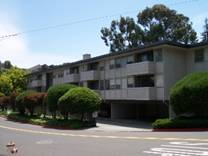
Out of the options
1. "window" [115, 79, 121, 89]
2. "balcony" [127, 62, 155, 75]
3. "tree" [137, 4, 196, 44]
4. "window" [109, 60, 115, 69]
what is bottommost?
"window" [115, 79, 121, 89]

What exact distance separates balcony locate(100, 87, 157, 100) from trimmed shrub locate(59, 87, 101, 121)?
376cm

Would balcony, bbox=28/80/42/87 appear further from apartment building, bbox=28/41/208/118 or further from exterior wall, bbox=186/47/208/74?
exterior wall, bbox=186/47/208/74

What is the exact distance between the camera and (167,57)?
124 feet

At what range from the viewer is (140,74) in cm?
4006

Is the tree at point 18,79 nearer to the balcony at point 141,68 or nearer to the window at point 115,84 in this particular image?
the window at point 115,84

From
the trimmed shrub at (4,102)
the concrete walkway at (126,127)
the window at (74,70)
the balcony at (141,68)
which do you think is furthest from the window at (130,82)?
the trimmed shrub at (4,102)

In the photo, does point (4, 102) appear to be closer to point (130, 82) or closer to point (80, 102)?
point (130, 82)

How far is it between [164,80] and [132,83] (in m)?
5.34

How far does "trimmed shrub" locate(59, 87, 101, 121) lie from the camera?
38094 mm

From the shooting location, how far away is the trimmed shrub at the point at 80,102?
3809cm

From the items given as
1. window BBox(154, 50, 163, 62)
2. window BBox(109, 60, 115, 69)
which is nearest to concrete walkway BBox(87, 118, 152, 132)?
A: window BBox(154, 50, 163, 62)

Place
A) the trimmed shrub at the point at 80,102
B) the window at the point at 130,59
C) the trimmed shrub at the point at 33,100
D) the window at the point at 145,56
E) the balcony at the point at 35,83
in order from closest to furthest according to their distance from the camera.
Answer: the trimmed shrub at the point at 80,102 < the window at the point at 145,56 < the window at the point at 130,59 < the trimmed shrub at the point at 33,100 < the balcony at the point at 35,83

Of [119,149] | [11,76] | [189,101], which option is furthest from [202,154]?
[11,76]

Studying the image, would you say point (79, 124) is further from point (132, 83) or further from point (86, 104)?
point (132, 83)
